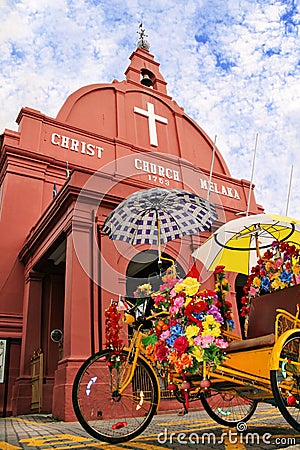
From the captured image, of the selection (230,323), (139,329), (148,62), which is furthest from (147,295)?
(148,62)

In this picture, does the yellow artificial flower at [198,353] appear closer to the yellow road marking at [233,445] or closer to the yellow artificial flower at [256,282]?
the yellow road marking at [233,445]

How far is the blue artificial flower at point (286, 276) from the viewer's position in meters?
4.43

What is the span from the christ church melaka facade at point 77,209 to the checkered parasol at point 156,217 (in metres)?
2.24

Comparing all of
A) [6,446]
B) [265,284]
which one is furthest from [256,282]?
[6,446]

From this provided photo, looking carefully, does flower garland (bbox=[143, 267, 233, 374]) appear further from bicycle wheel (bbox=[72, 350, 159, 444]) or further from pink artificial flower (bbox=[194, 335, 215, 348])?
bicycle wheel (bbox=[72, 350, 159, 444])

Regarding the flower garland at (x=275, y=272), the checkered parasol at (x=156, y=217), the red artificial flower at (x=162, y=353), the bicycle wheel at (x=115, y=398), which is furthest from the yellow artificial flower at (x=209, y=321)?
the checkered parasol at (x=156, y=217)

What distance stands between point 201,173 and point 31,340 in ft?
29.0

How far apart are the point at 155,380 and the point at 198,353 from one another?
2.01ft

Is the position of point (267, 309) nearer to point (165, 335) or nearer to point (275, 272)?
point (275, 272)

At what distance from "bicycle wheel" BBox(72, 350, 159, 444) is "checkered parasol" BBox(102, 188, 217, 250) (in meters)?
1.76

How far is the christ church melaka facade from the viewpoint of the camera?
23.6ft

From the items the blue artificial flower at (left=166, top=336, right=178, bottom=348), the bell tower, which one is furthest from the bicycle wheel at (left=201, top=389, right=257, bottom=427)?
the bell tower

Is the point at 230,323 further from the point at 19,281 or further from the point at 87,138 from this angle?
the point at 87,138

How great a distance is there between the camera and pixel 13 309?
32.6 ft
